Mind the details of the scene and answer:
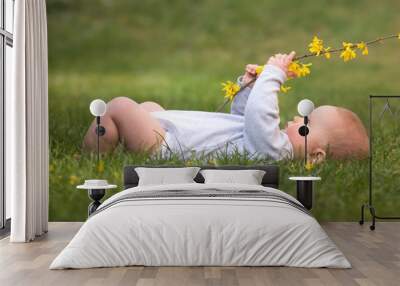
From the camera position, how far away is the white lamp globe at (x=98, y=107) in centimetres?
764

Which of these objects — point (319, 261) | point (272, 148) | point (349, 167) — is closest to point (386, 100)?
point (349, 167)

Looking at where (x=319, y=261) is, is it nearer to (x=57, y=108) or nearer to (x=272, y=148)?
(x=272, y=148)

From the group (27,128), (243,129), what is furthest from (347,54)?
(27,128)

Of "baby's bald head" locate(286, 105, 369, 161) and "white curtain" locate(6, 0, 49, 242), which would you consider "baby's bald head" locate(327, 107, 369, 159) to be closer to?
"baby's bald head" locate(286, 105, 369, 161)

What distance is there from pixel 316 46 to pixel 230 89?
123 cm

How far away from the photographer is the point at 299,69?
8.06 meters

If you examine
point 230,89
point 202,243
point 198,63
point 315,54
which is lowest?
point 202,243

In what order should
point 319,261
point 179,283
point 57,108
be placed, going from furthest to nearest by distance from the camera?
point 57,108 → point 319,261 → point 179,283

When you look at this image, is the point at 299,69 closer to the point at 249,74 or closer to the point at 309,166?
the point at 249,74

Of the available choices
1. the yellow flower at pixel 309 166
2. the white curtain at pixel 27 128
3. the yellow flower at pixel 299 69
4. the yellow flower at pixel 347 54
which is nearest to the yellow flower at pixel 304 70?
the yellow flower at pixel 299 69

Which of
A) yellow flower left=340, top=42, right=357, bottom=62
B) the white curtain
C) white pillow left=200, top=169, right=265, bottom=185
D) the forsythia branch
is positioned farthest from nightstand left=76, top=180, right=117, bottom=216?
yellow flower left=340, top=42, right=357, bottom=62

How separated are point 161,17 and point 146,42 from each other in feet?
1.24

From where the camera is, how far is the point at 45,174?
6984 millimetres

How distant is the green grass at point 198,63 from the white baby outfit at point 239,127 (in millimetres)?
173
